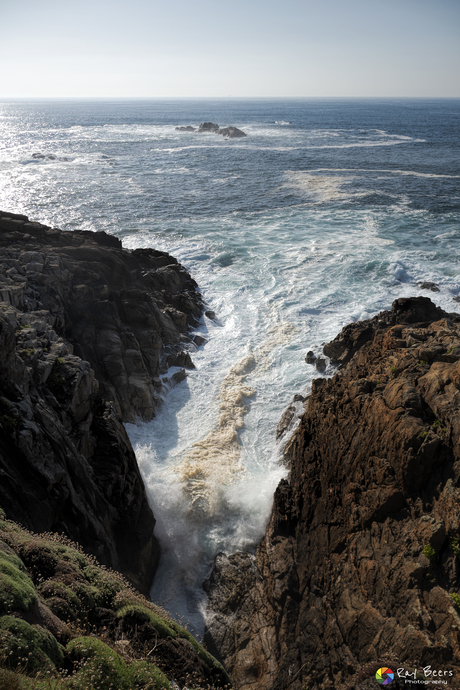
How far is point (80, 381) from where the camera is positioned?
1533 centimetres

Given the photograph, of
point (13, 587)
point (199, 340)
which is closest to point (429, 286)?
point (199, 340)

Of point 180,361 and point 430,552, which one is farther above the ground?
point 430,552

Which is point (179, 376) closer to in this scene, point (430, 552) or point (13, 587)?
point (430, 552)

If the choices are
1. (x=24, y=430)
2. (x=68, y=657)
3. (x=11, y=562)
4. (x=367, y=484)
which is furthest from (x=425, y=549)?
(x=24, y=430)

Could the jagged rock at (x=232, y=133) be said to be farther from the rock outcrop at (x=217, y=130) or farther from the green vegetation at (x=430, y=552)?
the green vegetation at (x=430, y=552)

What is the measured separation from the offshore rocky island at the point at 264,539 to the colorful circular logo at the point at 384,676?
183 mm

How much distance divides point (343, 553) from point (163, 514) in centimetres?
848

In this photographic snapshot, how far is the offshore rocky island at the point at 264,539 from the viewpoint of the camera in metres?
7.79

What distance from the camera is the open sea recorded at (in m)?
17.5

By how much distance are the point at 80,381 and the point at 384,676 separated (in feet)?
40.8

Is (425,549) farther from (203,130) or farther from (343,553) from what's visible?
(203,130)

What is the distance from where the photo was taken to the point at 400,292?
31156 mm

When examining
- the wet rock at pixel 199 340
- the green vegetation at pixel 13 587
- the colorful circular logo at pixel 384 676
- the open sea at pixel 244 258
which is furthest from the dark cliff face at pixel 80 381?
the colorful circular logo at pixel 384 676

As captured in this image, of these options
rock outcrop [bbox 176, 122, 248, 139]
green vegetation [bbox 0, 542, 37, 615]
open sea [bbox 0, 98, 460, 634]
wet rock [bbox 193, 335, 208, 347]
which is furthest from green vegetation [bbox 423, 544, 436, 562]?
rock outcrop [bbox 176, 122, 248, 139]
